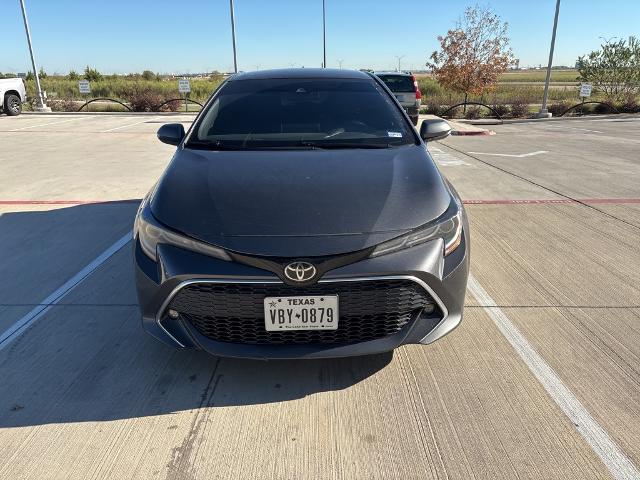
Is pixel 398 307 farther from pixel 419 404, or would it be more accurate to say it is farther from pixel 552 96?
pixel 552 96

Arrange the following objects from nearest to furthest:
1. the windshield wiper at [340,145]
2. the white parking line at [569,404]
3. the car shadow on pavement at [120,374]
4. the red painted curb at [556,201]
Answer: the white parking line at [569,404] < the car shadow on pavement at [120,374] < the windshield wiper at [340,145] < the red painted curb at [556,201]

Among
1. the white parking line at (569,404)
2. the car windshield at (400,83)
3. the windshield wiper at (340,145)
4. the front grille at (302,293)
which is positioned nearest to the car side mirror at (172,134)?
the windshield wiper at (340,145)

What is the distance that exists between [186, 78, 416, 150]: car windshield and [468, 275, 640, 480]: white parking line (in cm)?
144

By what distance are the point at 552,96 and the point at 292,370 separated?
35.4 metres

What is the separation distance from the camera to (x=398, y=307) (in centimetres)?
233

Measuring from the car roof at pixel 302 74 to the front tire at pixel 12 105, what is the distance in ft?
58.7

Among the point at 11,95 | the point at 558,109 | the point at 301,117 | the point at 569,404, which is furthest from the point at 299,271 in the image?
the point at 558,109

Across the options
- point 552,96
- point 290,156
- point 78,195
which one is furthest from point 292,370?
point 552,96

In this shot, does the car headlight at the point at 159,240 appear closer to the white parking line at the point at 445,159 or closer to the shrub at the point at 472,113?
the white parking line at the point at 445,159

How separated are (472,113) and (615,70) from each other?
1063 cm

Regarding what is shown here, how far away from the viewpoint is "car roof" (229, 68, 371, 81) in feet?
13.7

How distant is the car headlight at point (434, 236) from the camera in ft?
7.49

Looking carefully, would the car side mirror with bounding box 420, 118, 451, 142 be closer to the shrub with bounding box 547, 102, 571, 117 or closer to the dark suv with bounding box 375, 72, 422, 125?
the dark suv with bounding box 375, 72, 422, 125

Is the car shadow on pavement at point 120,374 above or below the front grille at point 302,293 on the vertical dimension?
below
